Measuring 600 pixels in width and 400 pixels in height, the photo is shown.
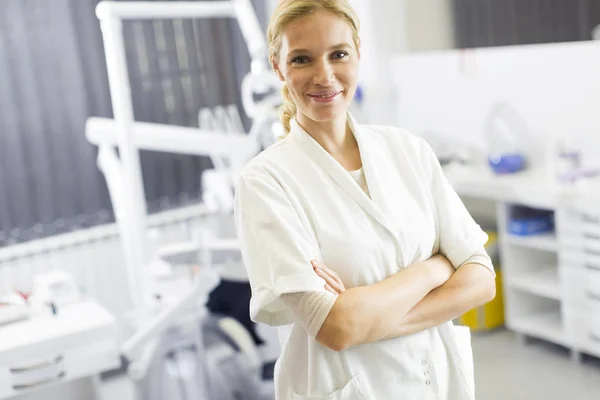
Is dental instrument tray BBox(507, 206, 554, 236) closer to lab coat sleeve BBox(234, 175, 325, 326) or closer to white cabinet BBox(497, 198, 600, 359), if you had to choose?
white cabinet BBox(497, 198, 600, 359)

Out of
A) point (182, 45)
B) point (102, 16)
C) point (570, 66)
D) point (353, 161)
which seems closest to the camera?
point (353, 161)

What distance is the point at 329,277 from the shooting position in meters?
1.17

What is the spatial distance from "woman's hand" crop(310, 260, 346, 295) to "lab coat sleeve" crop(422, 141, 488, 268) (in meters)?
0.25

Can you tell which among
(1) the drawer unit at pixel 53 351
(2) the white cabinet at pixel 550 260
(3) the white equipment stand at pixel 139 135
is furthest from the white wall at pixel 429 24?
(1) the drawer unit at pixel 53 351

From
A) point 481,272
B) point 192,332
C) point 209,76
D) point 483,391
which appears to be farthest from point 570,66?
point 481,272

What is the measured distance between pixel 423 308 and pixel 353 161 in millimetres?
276

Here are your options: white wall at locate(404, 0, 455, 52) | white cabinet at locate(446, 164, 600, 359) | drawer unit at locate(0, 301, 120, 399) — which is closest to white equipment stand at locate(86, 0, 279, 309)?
drawer unit at locate(0, 301, 120, 399)

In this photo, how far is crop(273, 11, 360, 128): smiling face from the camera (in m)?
1.19

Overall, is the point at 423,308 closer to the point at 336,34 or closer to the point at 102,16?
the point at 336,34

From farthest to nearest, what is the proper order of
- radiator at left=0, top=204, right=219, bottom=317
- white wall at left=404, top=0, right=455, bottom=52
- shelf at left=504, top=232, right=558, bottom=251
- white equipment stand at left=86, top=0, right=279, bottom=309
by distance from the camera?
white wall at left=404, top=0, right=455, bottom=52
radiator at left=0, top=204, right=219, bottom=317
shelf at left=504, top=232, right=558, bottom=251
white equipment stand at left=86, top=0, right=279, bottom=309

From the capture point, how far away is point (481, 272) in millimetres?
1314

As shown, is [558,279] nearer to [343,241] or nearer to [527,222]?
[527,222]

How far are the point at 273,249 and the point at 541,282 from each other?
2520 mm

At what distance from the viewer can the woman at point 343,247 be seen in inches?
45.9
